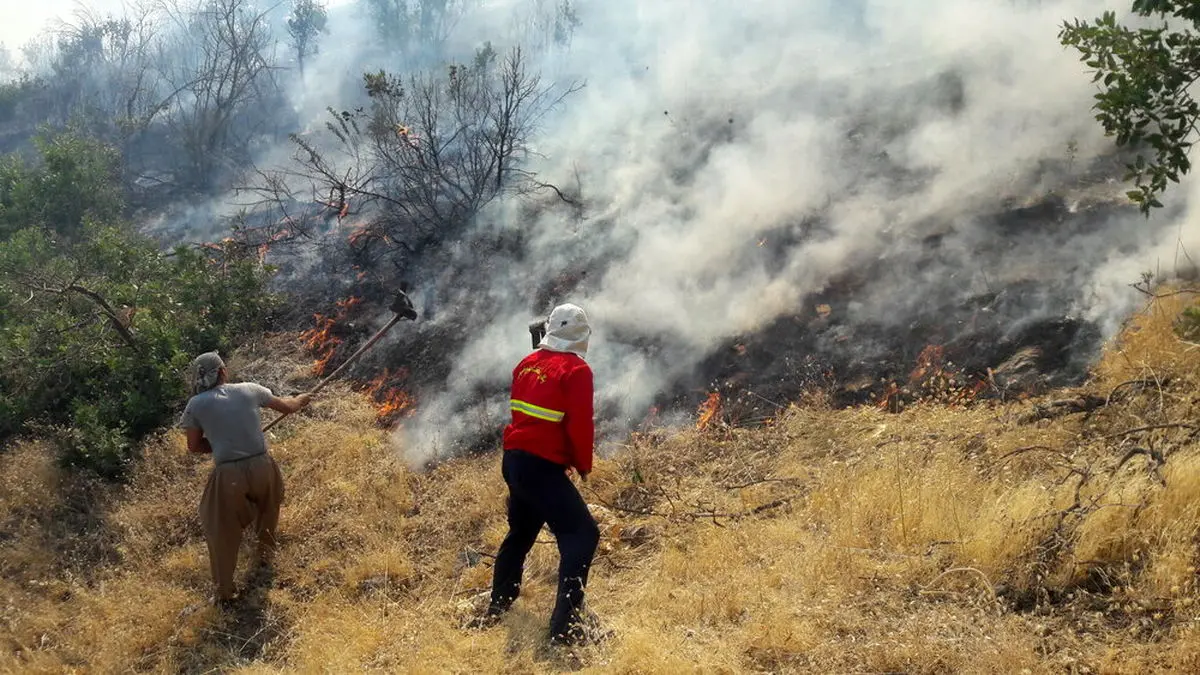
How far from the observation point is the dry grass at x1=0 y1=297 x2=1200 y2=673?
3248mm

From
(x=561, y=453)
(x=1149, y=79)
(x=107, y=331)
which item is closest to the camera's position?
(x=561, y=453)

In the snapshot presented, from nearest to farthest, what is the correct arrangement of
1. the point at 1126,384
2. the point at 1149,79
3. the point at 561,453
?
the point at 561,453
the point at 1149,79
the point at 1126,384

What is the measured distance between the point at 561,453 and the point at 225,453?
7.49ft

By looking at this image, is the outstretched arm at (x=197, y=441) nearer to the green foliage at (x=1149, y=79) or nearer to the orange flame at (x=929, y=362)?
the orange flame at (x=929, y=362)

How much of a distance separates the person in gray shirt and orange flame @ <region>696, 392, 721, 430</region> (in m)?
3.07

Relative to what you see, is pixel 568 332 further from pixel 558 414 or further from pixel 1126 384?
pixel 1126 384

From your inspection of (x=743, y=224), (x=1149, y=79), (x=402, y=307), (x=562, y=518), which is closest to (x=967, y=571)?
(x=562, y=518)

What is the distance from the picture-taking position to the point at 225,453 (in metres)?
4.79

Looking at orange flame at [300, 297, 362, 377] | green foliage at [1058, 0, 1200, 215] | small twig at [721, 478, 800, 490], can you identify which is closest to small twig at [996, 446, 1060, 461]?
small twig at [721, 478, 800, 490]

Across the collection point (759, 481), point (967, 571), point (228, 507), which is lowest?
point (967, 571)

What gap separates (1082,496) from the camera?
12.3 ft

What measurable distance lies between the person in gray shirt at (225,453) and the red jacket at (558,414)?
1996 mm

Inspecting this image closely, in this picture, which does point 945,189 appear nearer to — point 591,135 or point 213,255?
point 591,135

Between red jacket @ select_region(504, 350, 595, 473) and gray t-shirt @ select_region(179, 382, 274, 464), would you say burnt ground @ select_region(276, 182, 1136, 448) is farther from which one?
red jacket @ select_region(504, 350, 595, 473)
